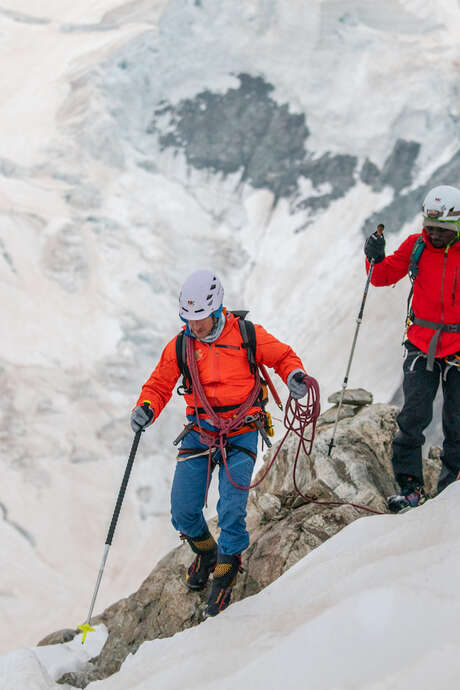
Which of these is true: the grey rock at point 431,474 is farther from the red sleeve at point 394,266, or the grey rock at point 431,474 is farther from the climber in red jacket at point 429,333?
the red sleeve at point 394,266

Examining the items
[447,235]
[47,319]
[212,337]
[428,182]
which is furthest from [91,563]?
[428,182]

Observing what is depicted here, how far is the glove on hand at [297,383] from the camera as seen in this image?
4.49 meters

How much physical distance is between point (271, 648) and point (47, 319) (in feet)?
51.5

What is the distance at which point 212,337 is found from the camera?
464 cm

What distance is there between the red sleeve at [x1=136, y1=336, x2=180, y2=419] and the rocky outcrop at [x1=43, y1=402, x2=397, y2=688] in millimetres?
1820

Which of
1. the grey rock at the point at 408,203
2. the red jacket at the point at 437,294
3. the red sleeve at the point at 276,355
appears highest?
the grey rock at the point at 408,203

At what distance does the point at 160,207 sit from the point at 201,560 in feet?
58.0

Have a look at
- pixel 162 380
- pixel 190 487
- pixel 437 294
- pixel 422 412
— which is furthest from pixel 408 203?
pixel 190 487

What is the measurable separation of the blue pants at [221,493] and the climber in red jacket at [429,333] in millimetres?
1426

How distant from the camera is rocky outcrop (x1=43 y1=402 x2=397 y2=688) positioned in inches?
212

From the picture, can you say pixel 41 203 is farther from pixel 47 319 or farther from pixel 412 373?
pixel 412 373

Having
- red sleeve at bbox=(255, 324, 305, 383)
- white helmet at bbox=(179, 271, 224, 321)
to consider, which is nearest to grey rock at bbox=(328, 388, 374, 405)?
red sleeve at bbox=(255, 324, 305, 383)

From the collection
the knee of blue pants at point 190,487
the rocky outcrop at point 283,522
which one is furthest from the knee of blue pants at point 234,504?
the rocky outcrop at point 283,522

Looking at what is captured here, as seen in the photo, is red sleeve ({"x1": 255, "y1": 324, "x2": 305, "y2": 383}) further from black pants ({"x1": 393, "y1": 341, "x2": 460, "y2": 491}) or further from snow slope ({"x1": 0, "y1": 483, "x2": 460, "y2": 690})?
snow slope ({"x1": 0, "y1": 483, "x2": 460, "y2": 690})
